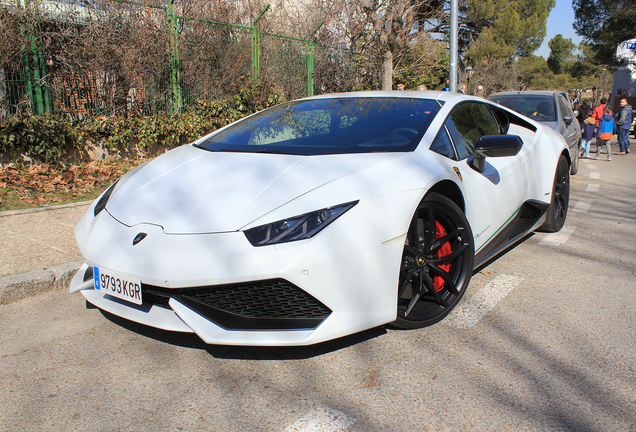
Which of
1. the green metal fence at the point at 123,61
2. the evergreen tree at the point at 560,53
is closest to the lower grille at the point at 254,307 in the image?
the green metal fence at the point at 123,61

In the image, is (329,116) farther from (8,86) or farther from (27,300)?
(8,86)

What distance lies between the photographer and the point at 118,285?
249 centimetres

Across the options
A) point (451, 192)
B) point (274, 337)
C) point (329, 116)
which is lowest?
point (274, 337)

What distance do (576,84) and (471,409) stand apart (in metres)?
71.0

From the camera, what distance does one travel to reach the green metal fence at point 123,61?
7301 millimetres

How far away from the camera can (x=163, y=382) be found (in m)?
2.41

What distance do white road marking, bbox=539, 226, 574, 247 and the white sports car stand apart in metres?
1.44

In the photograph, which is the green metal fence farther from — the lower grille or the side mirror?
the side mirror

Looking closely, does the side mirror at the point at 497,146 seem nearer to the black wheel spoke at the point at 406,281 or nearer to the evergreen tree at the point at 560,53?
the black wheel spoke at the point at 406,281

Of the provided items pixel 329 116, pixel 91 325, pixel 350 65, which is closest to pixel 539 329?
pixel 329 116

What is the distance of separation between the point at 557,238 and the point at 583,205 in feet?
6.60

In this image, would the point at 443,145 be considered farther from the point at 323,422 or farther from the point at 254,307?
the point at 323,422

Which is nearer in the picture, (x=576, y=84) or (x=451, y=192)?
(x=451, y=192)

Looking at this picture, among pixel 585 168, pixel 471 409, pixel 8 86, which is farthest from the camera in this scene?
pixel 585 168
